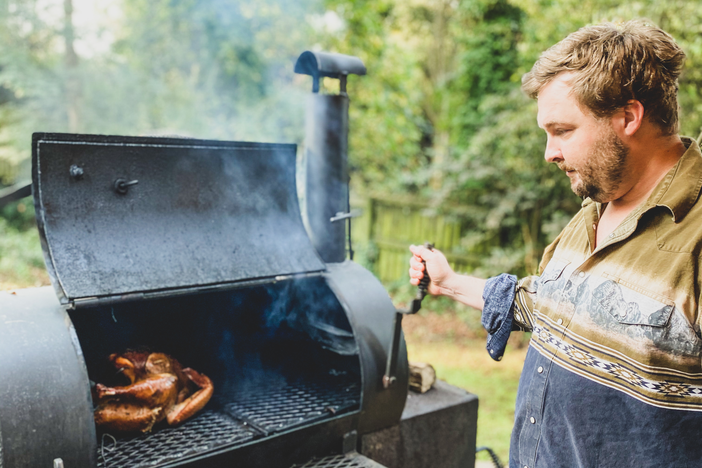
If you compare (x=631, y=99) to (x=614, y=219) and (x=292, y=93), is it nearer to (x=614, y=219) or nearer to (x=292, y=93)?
(x=614, y=219)

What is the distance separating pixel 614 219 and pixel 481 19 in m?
9.07

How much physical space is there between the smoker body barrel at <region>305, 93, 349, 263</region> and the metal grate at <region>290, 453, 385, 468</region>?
3.30 feet

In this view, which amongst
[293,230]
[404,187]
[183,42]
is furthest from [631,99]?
[183,42]

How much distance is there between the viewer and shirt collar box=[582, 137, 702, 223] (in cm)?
139

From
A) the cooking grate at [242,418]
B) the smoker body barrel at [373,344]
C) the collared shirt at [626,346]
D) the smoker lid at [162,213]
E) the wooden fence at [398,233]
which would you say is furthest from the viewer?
the wooden fence at [398,233]

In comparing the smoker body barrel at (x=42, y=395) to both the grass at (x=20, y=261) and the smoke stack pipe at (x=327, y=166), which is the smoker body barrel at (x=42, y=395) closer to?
the smoke stack pipe at (x=327, y=166)

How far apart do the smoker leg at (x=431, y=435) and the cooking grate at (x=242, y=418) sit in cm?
28

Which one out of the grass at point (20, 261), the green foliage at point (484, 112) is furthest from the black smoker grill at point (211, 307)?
the grass at point (20, 261)

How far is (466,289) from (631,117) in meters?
0.83

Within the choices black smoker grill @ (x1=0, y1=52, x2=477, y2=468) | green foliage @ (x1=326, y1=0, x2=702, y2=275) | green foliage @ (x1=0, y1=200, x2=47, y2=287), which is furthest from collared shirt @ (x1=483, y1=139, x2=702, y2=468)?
green foliage @ (x1=0, y1=200, x2=47, y2=287)

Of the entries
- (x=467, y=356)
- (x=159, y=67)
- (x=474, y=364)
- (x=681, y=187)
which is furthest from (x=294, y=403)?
(x=159, y=67)

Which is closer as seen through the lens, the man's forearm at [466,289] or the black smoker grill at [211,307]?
the black smoker grill at [211,307]

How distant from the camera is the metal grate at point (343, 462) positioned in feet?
7.84

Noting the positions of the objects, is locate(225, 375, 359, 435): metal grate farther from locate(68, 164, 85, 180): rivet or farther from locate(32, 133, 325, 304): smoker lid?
locate(68, 164, 85, 180): rivet
